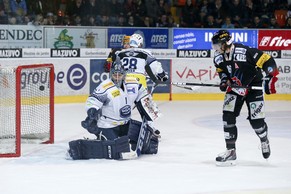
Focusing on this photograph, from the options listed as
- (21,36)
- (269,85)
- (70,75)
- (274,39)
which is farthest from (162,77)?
(274,39)

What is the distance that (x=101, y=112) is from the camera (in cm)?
805

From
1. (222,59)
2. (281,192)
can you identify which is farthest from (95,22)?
(281,192)

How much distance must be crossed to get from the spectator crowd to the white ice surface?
4.39m

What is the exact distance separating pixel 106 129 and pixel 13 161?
93 centimetres

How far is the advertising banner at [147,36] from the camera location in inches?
554

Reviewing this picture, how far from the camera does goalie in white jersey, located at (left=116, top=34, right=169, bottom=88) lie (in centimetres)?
895

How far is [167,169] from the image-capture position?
7496mm

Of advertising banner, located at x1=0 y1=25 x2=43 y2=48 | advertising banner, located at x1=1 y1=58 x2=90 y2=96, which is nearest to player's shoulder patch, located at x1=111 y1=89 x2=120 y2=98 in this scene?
advertising banner, located at x1=1 y1=58 x2=90 y2=96

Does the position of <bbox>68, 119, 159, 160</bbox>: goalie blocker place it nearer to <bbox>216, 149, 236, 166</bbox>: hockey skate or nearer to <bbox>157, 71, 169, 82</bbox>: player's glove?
<bbox>216, 149, 236, 166</bbox>: hockey skate

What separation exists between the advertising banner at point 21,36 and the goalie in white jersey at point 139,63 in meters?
4.20

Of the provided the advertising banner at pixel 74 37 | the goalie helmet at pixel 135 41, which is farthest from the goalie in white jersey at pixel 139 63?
the advertising banner at pixel 74 37

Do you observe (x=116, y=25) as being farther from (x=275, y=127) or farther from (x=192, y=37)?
(x=275, y=127)

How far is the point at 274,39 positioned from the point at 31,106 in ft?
21.6

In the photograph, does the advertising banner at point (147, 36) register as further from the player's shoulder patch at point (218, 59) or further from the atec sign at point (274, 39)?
the player's shoulder patch at point (218, 59)
